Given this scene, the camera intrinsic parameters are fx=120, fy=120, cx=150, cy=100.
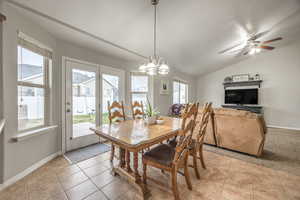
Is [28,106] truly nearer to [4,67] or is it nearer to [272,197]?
[4,67]

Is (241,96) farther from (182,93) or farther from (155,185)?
(155,185)

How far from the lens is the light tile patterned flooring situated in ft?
4.77

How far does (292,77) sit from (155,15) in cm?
586

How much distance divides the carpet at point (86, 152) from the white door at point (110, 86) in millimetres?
641

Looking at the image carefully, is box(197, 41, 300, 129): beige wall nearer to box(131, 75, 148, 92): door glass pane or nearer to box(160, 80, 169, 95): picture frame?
box(160, 80, 169, 95): picture frame

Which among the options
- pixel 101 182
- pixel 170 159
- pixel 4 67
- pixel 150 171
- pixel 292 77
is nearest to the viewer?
pixel 170 159

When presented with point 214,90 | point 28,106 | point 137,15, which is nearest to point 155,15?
point 137,15

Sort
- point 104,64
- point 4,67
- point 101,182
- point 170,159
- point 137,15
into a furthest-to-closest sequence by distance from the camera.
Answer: point 104,64 → point 137,15 → point 101,182 → point 4,67 → point 170,159

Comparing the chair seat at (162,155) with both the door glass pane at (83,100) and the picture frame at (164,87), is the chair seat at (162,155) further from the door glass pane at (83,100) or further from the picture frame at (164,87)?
the picture frame at (164,87)

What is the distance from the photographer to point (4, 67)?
5.16ft

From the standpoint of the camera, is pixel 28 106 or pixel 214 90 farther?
pixel 214 90

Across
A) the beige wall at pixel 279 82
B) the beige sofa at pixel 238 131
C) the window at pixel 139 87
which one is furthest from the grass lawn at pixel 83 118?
the beige wall at pixel 279 82

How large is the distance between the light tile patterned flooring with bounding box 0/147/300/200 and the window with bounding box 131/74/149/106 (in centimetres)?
231

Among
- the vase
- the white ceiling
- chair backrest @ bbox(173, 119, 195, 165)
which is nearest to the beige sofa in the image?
the vase
